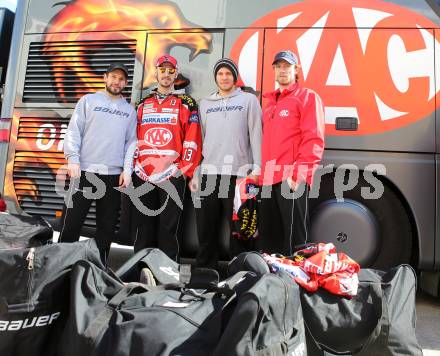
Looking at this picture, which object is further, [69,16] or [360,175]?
[69,16]

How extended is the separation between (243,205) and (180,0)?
74.4 inches

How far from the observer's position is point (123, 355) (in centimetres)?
128

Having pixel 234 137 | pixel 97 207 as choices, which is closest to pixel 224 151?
pixel 234 137

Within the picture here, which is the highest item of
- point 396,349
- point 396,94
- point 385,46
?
point 385,46

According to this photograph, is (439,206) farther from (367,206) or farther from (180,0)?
(180,0)

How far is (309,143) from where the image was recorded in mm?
2791

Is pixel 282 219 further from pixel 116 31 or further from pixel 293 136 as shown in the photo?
pixel 116 31

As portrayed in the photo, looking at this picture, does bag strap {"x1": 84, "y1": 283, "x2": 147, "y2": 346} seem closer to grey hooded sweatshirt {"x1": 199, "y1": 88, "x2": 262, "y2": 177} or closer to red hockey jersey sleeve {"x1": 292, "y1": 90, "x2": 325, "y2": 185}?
red hockey jersey sleeve {"x1": 292, "y1": 90, "x2": 325, "y2": 185}

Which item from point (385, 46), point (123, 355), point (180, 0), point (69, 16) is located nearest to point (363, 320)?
point (123, 355)

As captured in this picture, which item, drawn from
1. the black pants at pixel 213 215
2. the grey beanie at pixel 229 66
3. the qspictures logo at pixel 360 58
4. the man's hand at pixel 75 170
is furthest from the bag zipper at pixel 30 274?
the qspictures logo at pixel 360 58

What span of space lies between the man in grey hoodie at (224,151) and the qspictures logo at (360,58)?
1.03 ft

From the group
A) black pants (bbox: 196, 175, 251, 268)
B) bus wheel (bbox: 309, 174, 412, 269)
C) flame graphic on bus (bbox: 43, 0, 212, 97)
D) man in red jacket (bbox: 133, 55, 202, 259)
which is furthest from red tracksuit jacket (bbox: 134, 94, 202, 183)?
bus wheel (bbox: 309, 174, 412, 269)

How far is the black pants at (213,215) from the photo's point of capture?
312cm

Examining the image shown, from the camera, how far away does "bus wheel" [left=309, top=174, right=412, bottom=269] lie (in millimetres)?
3162
